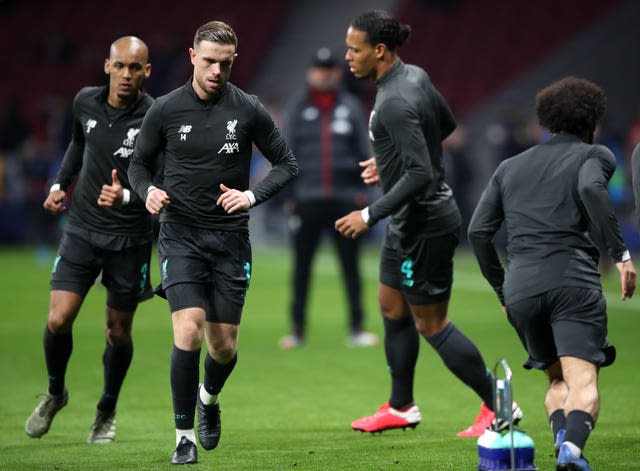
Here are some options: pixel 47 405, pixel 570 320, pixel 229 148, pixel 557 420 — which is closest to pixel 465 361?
pixel 557 420

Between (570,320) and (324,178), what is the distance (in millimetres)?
6290

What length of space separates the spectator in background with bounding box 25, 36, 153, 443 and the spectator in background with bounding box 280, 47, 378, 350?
4.34 meters

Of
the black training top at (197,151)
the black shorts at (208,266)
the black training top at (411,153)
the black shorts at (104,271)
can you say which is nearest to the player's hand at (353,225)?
the black training top at (411,153)

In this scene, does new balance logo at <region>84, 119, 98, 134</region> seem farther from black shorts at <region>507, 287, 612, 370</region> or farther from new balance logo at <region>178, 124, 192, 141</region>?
black shorts at <region>507, 287, 612, 370</region>

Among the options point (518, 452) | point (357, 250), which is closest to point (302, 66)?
point (357, 250)

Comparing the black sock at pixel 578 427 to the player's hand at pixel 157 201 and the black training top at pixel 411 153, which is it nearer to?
the black training top at pixel 411 153

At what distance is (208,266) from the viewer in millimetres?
6715

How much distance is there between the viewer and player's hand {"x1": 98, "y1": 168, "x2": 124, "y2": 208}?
23.0 ft

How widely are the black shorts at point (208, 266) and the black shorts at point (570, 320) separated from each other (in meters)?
1.62

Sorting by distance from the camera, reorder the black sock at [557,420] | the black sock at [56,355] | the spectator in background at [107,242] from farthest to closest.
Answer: the black sock at [56,355] → the spectator in background at [107,242] → the black sock at [557,420]

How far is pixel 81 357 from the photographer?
11.0m

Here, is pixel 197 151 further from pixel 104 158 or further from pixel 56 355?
pixel 56 355

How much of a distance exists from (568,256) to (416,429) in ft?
7.60

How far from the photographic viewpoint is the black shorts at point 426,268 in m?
7.23
